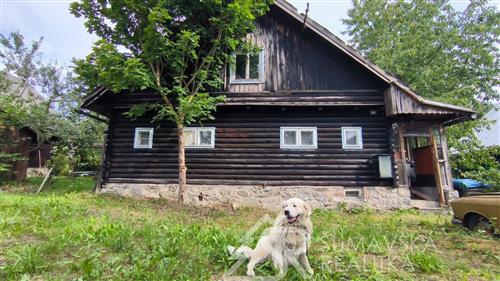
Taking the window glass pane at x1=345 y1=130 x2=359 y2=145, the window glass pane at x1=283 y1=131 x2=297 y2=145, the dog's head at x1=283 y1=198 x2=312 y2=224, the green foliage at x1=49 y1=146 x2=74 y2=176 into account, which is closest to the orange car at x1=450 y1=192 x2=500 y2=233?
the window glass pane at x1=345 y1=130 x2=359 y2=145

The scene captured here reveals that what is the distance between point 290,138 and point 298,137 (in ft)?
1.03

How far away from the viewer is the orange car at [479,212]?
5332 mm

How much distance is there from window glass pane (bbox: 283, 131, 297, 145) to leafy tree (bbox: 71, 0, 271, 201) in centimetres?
297

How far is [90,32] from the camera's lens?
921 centimetres

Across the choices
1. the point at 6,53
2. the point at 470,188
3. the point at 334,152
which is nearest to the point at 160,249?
the point at 334,152

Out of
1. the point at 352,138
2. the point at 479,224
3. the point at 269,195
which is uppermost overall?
the point at 352,138

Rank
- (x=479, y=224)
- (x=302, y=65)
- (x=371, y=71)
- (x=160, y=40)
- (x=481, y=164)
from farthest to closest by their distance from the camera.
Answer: (x=481, y=164) → (x=302, y=65) → (x=371, y=71) → (x=160, y=40) → (x=479, y=224)

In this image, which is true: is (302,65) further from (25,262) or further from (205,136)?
(25,262)

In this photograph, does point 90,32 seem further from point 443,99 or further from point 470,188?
point 443,99

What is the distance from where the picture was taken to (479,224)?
19.3ft

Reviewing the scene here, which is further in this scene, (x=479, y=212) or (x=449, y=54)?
(x=449, y=54)

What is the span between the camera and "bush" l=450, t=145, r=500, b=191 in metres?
10.5

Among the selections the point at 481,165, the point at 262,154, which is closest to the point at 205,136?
the point at 262,154

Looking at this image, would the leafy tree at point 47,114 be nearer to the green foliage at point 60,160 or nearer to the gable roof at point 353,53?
the green foliage at point 60,160
